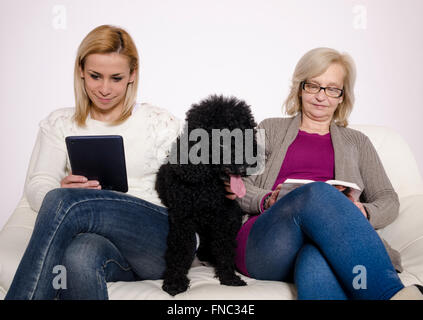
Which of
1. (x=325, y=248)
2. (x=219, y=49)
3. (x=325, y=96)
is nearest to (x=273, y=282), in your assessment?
(x=325, y=248)

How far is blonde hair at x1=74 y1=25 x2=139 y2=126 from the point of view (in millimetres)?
1502

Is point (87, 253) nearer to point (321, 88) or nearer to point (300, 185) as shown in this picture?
point (300, 185)

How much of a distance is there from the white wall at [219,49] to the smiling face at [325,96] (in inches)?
25.1

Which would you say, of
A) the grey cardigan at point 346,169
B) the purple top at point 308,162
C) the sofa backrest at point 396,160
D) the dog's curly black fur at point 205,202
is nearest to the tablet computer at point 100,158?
the dog's curly black fur at point 205,202

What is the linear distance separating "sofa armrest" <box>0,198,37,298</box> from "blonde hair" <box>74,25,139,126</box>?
47cm

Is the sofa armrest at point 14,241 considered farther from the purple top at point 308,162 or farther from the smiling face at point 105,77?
the purple top at point 308,162

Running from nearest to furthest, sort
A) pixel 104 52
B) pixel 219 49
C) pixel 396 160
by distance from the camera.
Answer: pixel 104 52 → pixel 396 160 → pixel 219 49

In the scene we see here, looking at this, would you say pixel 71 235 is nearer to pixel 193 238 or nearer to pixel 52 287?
pixel 52 287

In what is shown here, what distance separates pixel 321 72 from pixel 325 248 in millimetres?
873

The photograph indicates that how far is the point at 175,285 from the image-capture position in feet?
4.15

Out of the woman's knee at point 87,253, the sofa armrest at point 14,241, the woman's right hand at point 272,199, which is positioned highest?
the woman's right hand at point 272,199

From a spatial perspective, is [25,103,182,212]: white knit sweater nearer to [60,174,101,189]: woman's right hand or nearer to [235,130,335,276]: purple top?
[60,174,101,189]: woman's right hand

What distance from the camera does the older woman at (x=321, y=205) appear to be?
108 cm

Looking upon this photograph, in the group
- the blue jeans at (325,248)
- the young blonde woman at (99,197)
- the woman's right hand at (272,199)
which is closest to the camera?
the blue jeans at (325,248)
